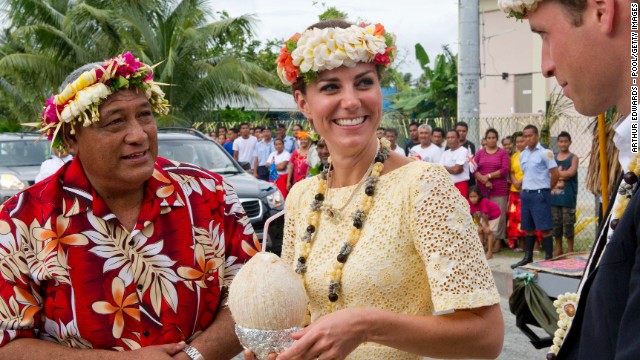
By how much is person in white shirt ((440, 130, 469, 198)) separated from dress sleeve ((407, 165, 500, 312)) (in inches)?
327

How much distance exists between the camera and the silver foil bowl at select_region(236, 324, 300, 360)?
2.03 metres

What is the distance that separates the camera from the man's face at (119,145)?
266 centimetres

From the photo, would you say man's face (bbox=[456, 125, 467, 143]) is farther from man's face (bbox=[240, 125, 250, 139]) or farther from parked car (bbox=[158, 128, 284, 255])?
man's face (bbox=[240, 125, 250, 139])

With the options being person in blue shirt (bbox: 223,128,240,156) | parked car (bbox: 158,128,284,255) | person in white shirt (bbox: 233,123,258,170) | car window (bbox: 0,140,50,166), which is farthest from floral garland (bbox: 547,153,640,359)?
person in blue shirt (bbox: 223,128,240,156)

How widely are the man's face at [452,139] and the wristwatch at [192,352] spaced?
8.54 meters

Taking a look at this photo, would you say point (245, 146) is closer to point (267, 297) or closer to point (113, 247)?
point (113, 247)

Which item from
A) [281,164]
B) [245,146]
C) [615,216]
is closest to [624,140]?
[615,216]

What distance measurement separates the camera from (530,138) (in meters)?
9.56

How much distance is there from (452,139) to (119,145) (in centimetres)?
853

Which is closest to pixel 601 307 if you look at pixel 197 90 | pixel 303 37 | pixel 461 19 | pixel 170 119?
pixel 303 37

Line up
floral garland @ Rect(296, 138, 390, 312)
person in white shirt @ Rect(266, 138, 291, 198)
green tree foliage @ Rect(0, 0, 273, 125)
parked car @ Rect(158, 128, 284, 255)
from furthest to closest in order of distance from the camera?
green tree foliage @ Rect(0, 0, 273, 125)
person in white shirt @ Rect(266, 138, 291, 198)
parked car @ Rect(158, 128, 284, 255)
floral garland @ Rect(296, 138, 390, 312)

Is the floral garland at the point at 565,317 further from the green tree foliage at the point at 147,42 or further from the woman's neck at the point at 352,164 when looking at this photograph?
the green tree foliage at the point at 147,42

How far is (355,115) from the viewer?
8.21ft

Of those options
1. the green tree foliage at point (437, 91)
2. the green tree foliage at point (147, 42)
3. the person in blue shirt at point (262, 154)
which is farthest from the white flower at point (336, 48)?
the green tree foliage at point (437, 91)
